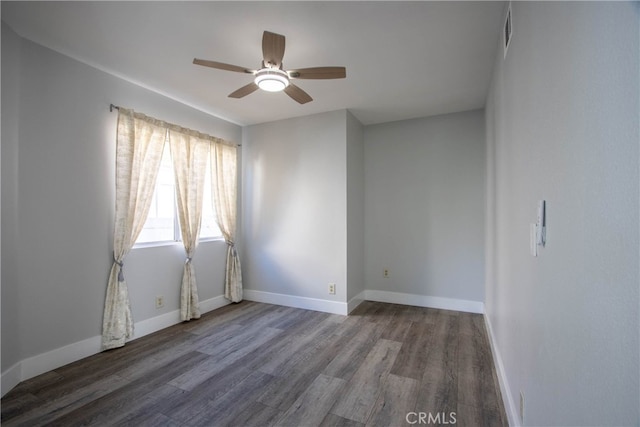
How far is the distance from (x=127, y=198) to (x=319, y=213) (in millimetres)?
2138

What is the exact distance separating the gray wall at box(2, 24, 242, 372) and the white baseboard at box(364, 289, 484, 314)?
2.94 metres

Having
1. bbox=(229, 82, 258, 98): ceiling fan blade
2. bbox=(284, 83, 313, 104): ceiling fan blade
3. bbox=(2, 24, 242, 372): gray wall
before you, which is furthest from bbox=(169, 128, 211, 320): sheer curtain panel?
bbox=(284, 83, 313, 104): ceiling fan blade

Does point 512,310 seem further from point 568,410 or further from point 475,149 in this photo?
point 475,149

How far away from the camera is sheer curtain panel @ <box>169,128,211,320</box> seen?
3.32 m

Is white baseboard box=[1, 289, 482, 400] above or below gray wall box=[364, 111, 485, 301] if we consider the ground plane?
below

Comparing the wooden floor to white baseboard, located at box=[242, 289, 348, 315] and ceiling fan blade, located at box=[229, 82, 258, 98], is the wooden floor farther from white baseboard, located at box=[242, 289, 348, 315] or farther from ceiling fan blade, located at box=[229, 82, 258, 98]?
ceiling fan blade, located at box=[229, 82, 258, 98]

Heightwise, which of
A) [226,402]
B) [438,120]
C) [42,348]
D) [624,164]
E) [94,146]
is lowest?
[226,402]

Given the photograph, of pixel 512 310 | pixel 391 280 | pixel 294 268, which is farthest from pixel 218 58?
pixel 391 280

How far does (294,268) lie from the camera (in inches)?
154

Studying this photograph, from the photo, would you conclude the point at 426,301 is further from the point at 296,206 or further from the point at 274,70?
the point at 274,70

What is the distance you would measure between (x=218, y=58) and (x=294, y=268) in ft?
8.62

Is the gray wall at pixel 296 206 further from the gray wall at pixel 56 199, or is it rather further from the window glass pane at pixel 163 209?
the gray wall at pixel 56 199

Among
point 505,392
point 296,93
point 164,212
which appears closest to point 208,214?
point 164,212

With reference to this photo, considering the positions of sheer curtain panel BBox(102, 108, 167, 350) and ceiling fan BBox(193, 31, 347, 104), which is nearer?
ceiling fan BBox(193, 31, 347, 104)
